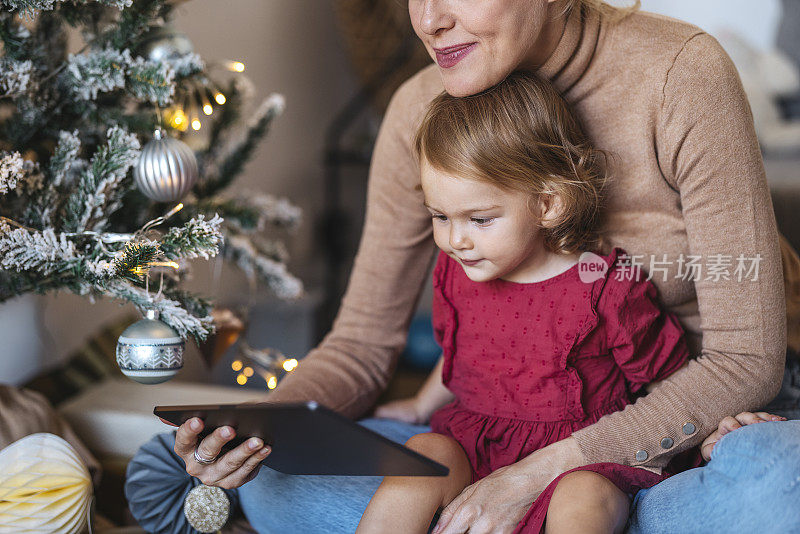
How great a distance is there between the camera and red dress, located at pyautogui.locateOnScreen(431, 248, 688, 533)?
3.36 feet

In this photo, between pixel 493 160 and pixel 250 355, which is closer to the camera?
pixel 493 160

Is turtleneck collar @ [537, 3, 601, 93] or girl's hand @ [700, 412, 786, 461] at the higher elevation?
turtleneck collar @ [537, 3, 601, 93]

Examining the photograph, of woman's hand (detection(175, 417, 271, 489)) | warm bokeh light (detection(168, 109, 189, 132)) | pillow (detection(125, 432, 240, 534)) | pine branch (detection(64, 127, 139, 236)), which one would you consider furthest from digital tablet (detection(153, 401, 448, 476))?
warm bokeh light (detection(168, 109, 189, 132))

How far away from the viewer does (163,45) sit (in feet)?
3.86

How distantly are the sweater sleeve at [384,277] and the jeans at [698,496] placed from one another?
163 millimetres

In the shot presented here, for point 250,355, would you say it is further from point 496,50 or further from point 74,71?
point 496,50

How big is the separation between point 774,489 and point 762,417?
0.72ft

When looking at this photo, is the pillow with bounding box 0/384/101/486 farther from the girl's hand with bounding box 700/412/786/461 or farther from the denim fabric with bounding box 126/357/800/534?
the girl's hand with bounding box 700/412/786/461

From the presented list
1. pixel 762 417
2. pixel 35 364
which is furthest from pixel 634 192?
pixel 35 364

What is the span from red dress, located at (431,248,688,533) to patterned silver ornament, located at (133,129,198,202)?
17.3 inches

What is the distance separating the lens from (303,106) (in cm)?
277

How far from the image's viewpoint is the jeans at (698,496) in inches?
30.4

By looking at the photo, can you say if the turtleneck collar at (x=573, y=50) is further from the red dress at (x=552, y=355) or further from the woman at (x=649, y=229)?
the red dress at (x=552, y=355)

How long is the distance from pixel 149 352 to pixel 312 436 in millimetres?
231
